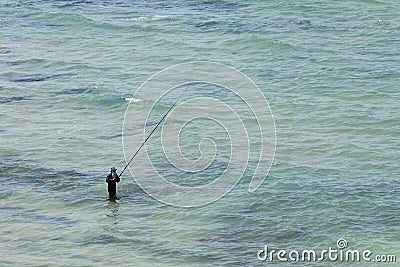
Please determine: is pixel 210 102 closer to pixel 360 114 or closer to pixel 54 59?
pixel 360 114

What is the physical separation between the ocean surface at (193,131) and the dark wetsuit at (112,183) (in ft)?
1.02

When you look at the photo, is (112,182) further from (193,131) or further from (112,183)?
(193,131)

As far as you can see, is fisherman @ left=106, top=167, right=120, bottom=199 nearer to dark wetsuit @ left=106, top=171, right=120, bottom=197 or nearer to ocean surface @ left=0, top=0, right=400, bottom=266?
dark wetsuit @ left=106, top=171, right=120, bottom=197

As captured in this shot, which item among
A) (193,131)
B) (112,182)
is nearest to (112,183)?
(112,182)

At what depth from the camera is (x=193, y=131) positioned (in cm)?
3597

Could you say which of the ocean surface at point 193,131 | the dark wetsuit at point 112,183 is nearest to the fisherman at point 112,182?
the dark wetsuit at point 112,183

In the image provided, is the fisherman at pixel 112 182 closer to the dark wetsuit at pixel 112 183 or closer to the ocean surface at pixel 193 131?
the dark wetsuit at pixel 112 183

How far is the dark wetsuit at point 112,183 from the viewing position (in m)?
28.9

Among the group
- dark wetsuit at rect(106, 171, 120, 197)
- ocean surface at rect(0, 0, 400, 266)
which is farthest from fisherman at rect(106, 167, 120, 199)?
ocean surface at rect(0, 0, 400, 266)

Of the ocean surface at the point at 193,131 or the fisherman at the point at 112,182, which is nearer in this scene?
the ocean surface at the point at 193,131

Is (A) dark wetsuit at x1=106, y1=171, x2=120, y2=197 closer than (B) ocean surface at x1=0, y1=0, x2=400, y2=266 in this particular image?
No

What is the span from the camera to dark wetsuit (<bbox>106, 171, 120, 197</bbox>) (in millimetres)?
28938

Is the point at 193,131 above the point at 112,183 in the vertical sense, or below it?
above

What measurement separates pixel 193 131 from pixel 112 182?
24.4ft
